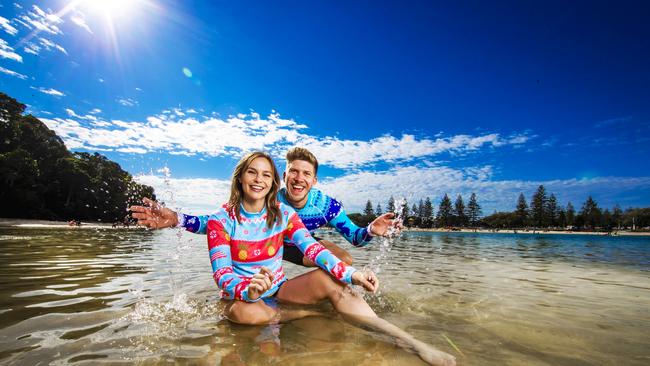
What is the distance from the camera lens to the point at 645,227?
490ft

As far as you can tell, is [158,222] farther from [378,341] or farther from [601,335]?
[601,335]

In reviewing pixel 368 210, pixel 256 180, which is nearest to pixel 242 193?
pixel 256 180

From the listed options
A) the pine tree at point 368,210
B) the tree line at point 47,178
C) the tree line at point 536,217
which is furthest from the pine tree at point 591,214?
the tree line at point 47,178

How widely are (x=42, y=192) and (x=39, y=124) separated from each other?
1254cm

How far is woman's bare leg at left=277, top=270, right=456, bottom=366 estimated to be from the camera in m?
3.18

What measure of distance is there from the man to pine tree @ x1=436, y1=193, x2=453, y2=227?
152 meters

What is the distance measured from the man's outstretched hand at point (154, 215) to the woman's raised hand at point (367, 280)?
7.63ft

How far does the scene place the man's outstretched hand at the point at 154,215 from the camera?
375 centimetres

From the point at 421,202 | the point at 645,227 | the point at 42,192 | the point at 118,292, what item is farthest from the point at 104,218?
the point at 645,227

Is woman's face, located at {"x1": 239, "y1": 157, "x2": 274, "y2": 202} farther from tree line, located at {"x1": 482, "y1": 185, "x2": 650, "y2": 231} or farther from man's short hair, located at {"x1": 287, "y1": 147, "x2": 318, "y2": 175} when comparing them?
tree line, located at {"x1": 482, "y1": 185, "x2": 650, "y2": 231}

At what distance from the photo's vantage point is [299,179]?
480 centimetres

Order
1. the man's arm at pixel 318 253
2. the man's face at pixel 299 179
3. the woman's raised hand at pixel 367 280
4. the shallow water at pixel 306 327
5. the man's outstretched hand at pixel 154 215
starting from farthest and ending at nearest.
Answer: the man's face at pixel 299 179 < the man's outstretched hand at pixel 154 215 < the man's arm at pixel 318 253 < the woman's raised hand at pixel 367 280 < the shallow water at pixel 306 327

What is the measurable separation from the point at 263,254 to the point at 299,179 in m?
1.34

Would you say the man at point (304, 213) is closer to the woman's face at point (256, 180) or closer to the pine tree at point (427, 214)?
the woman's face at point (256, 180)
